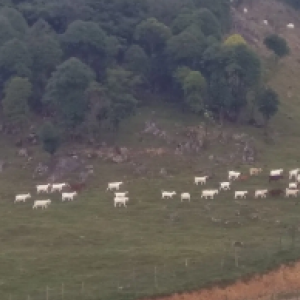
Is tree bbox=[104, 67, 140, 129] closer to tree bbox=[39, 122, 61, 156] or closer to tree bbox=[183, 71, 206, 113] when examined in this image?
tree bbox=[183, 71, 206, 113]

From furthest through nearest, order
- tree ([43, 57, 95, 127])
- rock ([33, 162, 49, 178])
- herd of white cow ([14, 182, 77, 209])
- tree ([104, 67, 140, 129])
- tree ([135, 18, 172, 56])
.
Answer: tree ([135, 18, 172, 56])
tree ([43, 57, 95, 127])
tree ([104, 67, 140, 129])
rock ([33, 162, 49, 178])
herd of white cow ([14, 182, 77, 209])

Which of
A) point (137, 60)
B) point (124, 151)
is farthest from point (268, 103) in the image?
point (124, 151)

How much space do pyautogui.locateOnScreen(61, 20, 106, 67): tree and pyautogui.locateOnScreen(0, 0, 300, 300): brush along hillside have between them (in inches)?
6.2

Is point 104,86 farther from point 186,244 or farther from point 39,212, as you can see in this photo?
point 186,244

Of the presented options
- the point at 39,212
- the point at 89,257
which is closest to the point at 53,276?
the point at 89,257

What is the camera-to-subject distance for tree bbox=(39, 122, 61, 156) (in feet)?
219

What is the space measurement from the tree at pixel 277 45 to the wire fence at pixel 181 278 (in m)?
51.2

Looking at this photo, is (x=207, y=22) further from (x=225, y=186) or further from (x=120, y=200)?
(x=120, y=200)

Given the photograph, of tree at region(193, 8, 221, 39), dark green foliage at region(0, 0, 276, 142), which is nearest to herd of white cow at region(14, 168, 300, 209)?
dark green foliage at region(0, 0, 276, 142)

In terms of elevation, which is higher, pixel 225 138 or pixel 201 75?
pixel 201 75

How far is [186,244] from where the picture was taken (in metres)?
48.8

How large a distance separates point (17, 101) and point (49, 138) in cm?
795

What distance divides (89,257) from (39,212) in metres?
11.0

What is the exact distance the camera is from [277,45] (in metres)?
94.7
